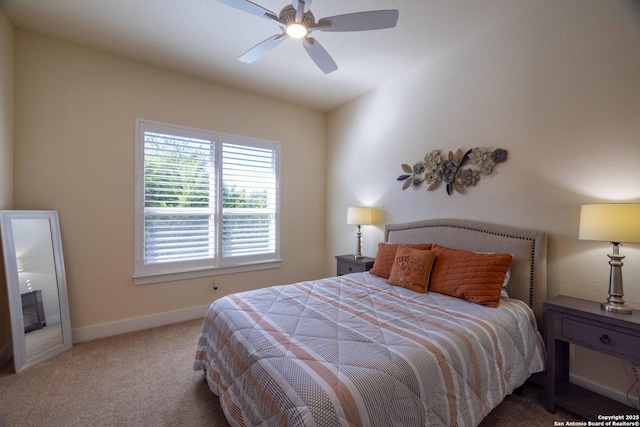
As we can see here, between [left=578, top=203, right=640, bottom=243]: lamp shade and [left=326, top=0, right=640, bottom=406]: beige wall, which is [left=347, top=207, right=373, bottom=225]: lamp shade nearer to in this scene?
[left=326, top=0, right=640, bottom=406]: beige wall

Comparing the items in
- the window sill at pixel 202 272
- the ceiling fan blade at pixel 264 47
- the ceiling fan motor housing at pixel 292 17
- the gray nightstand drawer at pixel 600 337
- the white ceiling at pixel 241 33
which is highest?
the white ceiling at pixel 241 33

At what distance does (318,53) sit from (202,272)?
2.70 metres

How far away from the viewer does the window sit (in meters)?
3.06

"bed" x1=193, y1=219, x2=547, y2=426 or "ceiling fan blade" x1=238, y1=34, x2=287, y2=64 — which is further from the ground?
"ceiling fan blade" x1=238, y1=34, x2=287, y2=64

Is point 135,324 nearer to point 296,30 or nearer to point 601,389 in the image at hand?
point 296,30

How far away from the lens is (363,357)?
1236mm

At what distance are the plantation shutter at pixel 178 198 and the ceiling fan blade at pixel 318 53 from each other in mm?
1799

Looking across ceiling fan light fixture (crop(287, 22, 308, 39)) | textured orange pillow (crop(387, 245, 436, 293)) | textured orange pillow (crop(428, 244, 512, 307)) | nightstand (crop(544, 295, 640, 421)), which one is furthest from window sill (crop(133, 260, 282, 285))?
nightstand (crop(544, 295, 640, 421))

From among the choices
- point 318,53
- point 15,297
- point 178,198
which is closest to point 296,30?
point 318,53

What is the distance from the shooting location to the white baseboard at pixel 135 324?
2.73 metres

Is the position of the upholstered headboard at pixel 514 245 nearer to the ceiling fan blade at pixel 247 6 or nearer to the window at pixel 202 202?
the window at pixel 202 202

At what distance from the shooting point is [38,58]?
2.55 metres

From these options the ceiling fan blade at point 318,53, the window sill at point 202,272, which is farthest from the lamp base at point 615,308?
the window sill at point 202,272

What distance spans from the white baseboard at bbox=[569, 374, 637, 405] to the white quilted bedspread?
0.42 m
